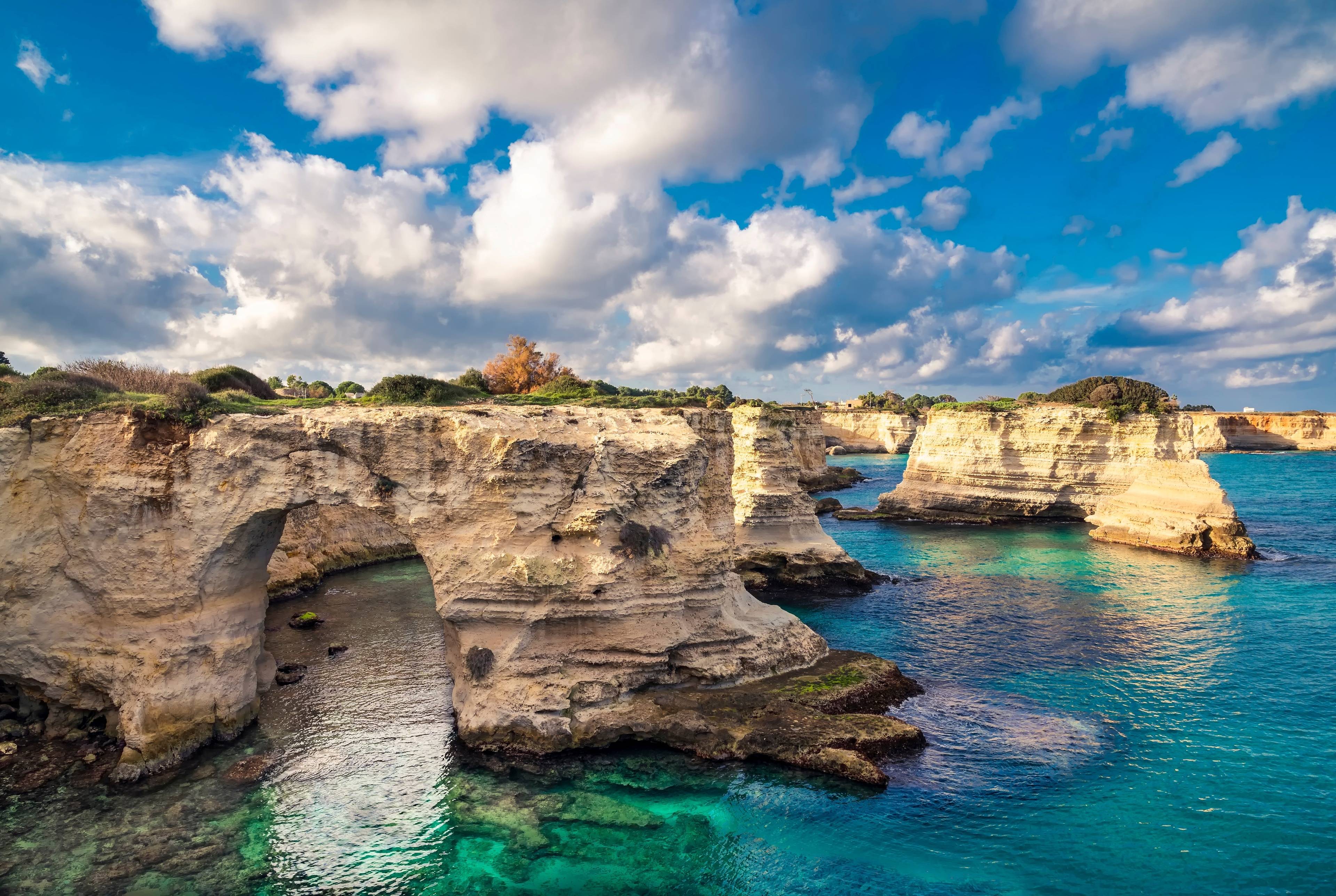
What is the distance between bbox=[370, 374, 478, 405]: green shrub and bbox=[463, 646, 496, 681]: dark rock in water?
7.51m

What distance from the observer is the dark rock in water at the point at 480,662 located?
17547 mm

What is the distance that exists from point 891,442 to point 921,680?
394ft

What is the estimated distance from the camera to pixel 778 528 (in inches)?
1374

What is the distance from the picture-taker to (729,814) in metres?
14.5

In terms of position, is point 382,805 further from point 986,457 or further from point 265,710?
point 986,457

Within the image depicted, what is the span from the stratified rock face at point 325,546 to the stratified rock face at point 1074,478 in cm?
4064

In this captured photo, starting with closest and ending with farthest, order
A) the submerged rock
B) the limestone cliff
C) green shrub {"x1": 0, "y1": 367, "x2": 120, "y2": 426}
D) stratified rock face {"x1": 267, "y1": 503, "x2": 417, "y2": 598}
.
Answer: green shrub {"x1": 0, "y1": 367, "x2": 120, "y2": 426} < stratified rock face {"x1": 267, "y1": 503, "x2": 417, "y2": 598} < the submerged rock < the limestone cliff

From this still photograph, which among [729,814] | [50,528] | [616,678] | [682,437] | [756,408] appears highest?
[756,408]

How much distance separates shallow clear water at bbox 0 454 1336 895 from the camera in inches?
499

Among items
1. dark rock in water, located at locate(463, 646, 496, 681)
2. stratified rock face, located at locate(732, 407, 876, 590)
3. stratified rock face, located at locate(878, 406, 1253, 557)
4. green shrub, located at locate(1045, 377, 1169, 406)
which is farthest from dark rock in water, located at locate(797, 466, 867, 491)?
dark rock in water, located at locate(463, 646, 496, 681)

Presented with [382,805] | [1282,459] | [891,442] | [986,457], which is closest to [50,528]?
[382,805]

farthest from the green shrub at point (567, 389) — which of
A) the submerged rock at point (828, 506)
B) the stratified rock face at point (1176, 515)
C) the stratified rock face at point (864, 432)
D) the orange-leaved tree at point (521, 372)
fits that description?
the stratified rock face at point (864, 432)

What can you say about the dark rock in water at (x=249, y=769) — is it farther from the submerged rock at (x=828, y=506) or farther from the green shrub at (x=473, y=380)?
the submerged rock at (x=828, y=506)

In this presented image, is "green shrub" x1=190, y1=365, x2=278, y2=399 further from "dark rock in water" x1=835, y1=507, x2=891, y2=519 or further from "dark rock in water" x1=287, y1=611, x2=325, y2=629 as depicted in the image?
"dark rock in water" x1=835, y1=507, x2=891, y2=519
